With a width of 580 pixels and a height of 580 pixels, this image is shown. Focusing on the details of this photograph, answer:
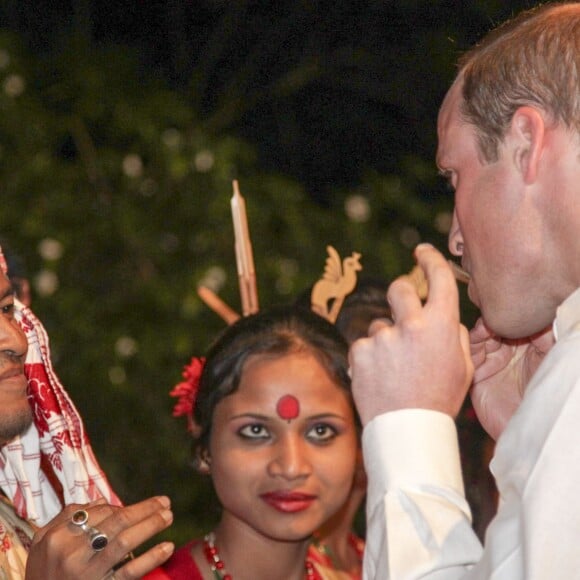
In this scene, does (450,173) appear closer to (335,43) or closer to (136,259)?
(136,259)

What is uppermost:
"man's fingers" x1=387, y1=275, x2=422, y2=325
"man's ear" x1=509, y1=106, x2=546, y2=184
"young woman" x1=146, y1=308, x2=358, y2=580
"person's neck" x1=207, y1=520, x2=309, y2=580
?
"man's ear" x1=509, y1=106, x2=546, y2=184

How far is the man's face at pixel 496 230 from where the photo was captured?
1.79m

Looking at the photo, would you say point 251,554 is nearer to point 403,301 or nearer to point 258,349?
point 258,349

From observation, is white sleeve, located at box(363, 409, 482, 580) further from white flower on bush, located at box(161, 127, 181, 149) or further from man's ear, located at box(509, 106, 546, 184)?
white flower on bush, located at box(161, 127, 181, 149)

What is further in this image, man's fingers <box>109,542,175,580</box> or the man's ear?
man's fingers <box>109,542,175,580</box>

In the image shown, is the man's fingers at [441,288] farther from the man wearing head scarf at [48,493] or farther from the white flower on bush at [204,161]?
the white flower on bush at [204,161]

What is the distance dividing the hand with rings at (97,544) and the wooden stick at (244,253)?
3.42ft

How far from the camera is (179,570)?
2.75 meters

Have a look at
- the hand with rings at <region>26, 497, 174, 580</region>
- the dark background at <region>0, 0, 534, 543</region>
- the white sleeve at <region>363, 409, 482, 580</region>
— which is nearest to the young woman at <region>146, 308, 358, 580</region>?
the hand with rings at <region>26, 497, 174, 580</region>

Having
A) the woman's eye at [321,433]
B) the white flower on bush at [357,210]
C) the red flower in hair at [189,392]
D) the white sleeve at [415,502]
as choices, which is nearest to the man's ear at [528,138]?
the white sleeve at [415,502]

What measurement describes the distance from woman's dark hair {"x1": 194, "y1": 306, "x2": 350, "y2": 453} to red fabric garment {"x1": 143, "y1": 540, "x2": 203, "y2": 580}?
0.24 metres

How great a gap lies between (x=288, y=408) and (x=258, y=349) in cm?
19

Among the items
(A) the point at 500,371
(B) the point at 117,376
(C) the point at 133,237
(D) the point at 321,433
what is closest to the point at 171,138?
(C) the point at 133,237

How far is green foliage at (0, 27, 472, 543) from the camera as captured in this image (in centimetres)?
541
